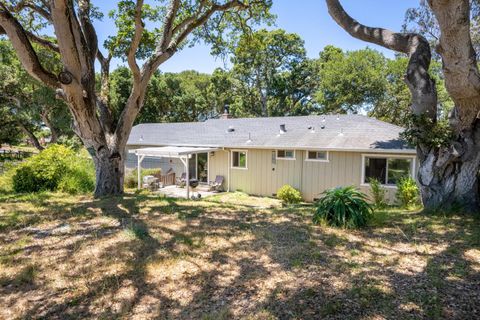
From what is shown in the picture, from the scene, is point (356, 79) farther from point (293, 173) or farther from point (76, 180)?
point (76, 180)

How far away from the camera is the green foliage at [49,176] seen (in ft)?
31.3

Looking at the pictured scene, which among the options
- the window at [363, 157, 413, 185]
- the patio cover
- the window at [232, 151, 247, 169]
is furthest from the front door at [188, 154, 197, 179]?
the window at [363, 157, 413, 185]

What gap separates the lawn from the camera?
2.81 m

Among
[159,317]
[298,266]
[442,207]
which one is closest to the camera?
[159,317]

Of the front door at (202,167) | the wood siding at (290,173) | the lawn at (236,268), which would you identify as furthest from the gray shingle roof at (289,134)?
the lawn at (236,268)

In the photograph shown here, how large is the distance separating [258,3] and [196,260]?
320 inches

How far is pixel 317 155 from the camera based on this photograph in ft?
45.8

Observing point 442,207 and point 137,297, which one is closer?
point 137,297

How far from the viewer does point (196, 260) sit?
12.8 feet

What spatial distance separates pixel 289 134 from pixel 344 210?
434 inches

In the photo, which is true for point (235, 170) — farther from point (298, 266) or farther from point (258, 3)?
point (298, 266)

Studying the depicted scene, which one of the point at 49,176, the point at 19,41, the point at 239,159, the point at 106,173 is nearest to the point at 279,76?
the point at 239,159

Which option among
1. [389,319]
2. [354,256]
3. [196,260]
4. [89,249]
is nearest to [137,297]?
[196,260]

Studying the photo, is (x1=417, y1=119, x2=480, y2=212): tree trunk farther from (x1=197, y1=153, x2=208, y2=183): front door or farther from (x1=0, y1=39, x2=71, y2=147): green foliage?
(x1=0, y1=39, x2=71, y2=147): green foliage
